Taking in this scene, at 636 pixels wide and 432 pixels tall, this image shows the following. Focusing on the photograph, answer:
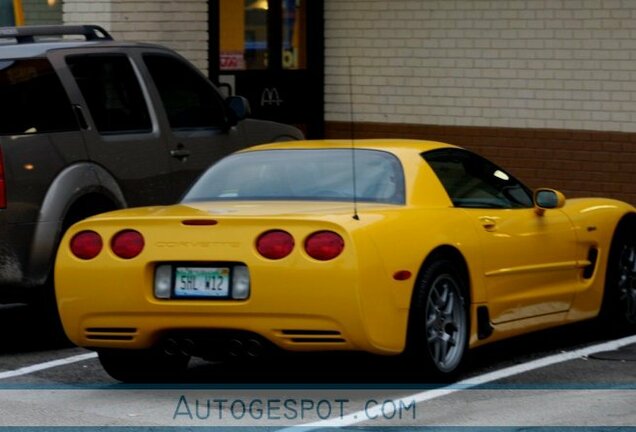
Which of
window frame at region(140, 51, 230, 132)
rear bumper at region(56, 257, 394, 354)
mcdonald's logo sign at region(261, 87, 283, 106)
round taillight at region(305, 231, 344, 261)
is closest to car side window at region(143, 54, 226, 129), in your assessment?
window frame at region(140, 51, 230, 132)

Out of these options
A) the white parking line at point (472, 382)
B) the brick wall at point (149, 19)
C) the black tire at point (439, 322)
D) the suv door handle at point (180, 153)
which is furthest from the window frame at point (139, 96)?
the brick wall at point (149, 19)

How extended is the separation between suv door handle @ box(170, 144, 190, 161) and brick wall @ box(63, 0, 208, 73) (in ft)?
17.3

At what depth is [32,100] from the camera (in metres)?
10.7

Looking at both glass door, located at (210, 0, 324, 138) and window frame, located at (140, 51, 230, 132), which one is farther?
A: glass door, located at (210, 0, 324, 138)

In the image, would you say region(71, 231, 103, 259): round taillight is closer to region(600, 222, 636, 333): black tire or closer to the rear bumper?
the rear bumper

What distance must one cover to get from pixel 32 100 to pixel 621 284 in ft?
12.7

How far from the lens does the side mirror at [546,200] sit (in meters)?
9.90

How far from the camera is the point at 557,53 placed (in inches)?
653

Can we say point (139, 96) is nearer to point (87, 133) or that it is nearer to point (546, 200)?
point (87, 133)

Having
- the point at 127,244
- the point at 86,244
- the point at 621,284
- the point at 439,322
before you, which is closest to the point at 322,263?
the point at 439,322

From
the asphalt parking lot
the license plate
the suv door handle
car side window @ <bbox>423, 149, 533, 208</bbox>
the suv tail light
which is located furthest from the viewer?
the suv door handle

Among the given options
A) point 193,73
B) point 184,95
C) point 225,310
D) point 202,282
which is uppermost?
point 193,73

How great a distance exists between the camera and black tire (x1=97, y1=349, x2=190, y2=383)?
9062mm

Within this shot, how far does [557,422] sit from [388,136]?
10018 millimetres
